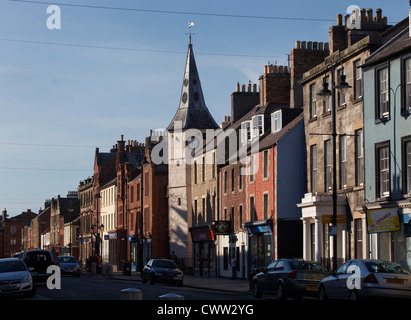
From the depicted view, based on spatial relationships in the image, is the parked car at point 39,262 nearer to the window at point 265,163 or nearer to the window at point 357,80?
the window at point 265,163

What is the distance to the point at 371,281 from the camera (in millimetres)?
22641

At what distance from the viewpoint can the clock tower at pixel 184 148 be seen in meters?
68.1

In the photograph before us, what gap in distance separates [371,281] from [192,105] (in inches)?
2212

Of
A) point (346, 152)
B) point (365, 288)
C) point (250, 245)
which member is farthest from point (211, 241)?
point (365, 288)

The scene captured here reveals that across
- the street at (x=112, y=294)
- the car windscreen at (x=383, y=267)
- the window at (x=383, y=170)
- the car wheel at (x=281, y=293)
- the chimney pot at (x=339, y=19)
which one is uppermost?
the chimney pot at (x=339, y=19)

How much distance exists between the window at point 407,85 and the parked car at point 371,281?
10510 mm

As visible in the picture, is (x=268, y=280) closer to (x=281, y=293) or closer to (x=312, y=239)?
(x=281, y=293)

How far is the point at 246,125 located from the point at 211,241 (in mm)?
10972

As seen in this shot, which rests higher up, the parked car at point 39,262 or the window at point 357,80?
the window at point 357,80

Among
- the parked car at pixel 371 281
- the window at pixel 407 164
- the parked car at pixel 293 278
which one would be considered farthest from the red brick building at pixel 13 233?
the parked car at pixel 371 281

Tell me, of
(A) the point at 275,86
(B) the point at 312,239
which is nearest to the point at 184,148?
(A) the point at 275,86

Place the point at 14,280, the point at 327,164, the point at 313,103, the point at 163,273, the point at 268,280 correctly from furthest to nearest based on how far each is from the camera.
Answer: the point at 313,103, the point at 163,273, the point at 327,164, the point at 268,280, the point at 14,280
